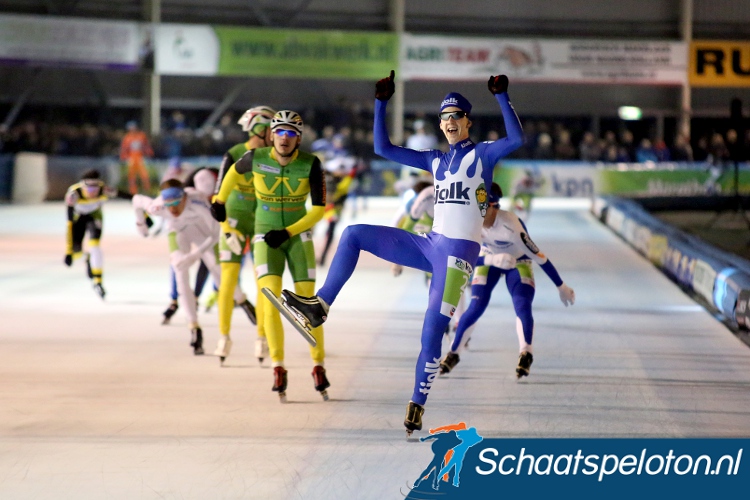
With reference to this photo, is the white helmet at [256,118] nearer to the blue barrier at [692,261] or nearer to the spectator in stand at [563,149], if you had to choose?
the blue barrier at [692,261]

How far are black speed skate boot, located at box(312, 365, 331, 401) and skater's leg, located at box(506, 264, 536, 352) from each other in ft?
5.69

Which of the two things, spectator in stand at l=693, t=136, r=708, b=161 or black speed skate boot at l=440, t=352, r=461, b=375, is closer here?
black speed skate boot at l=440, t=352, r=461, b=375

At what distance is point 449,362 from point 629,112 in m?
32.0

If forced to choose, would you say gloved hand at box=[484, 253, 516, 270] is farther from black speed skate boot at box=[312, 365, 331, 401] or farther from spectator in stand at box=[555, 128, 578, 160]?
spectator in stand at box=[555, 128, 578, 160]

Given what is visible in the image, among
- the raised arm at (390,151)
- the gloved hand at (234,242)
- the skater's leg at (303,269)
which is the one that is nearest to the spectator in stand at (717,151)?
the gloved hand at (234,242)

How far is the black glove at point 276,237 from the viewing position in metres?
7.48

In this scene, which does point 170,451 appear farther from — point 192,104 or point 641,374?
point 192,104

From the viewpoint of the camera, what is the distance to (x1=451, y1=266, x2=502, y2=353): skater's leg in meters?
A: 8.80

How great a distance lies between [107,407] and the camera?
7.41m

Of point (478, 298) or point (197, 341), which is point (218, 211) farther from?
point (478, 298)

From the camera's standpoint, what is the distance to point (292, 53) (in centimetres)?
3431

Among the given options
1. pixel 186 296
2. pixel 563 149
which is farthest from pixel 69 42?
pixel 186 296

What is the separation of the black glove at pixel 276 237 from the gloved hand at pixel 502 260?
1923 millimetres

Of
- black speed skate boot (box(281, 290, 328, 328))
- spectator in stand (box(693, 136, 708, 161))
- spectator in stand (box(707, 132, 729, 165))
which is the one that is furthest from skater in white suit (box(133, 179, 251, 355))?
spectator in stand (box(693, 136, 708, 161))
